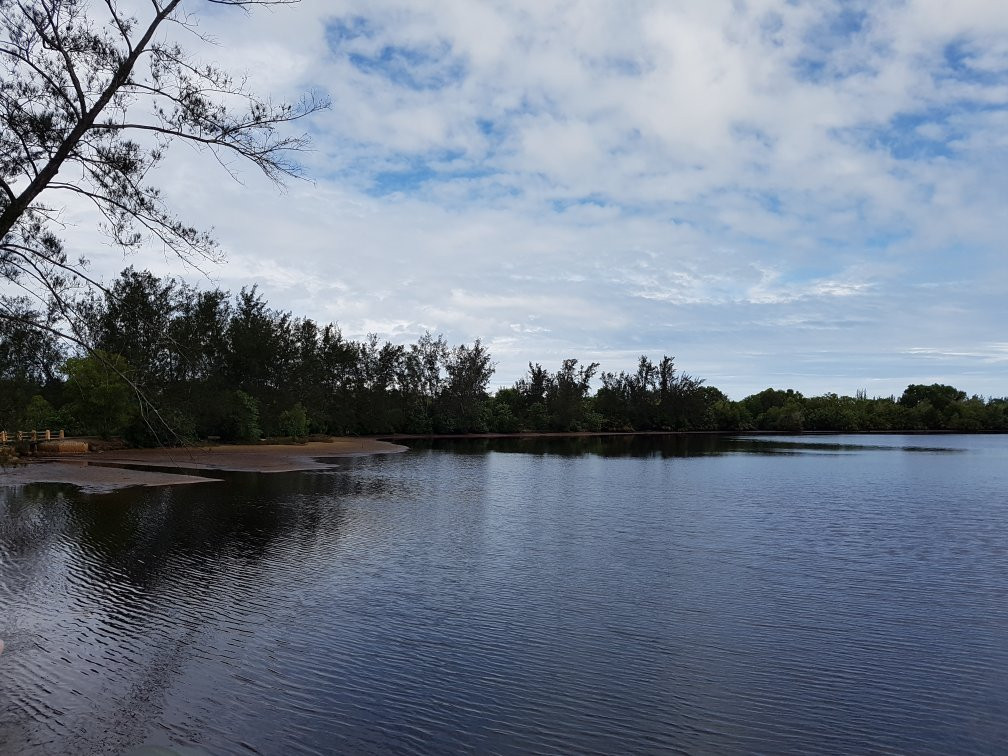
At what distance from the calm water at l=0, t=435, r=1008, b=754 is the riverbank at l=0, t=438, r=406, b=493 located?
20.3 ft

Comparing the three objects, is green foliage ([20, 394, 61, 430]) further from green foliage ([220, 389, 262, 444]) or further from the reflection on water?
the reflection on water

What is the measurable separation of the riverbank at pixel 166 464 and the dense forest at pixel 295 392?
2.33m

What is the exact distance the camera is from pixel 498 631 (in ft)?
33.7

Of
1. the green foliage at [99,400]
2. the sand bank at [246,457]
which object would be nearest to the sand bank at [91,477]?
the sand bank at [246,457]

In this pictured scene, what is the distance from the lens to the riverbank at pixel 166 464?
28.4 meters

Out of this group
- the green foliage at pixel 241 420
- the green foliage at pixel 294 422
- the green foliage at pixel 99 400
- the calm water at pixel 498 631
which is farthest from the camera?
the green foliage at pixel 294 422

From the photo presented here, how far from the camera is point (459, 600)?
38.9 ft

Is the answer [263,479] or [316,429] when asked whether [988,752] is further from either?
[316,429]

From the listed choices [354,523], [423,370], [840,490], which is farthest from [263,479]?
[423,370]

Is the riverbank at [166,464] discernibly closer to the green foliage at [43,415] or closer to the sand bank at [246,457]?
the sand bank at [246,457]

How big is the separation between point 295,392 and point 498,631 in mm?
48611

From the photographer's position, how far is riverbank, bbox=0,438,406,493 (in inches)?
1120

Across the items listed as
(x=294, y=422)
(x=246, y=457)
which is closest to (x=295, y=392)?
(x=294, y=422)

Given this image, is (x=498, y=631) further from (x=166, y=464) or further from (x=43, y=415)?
(x=43, y=415)
